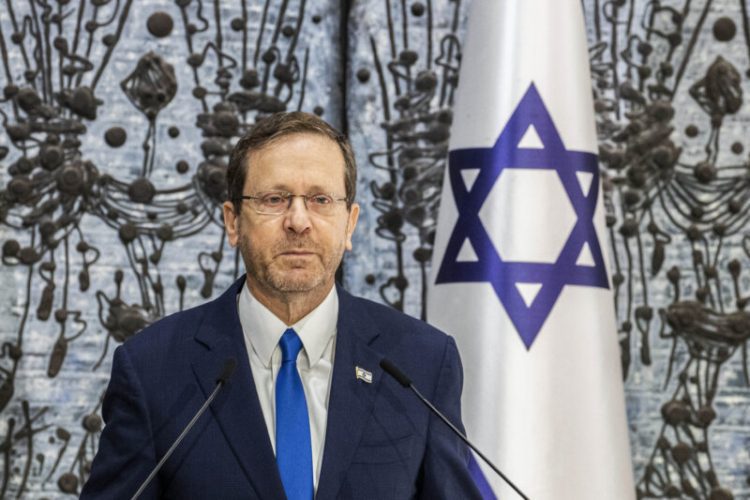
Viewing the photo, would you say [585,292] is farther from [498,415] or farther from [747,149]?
[747,149]

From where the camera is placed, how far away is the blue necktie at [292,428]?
166 cm

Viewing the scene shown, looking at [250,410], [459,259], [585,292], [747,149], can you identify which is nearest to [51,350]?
[459,259]

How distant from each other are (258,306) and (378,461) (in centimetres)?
30

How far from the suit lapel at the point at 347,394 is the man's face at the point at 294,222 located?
86 millimetres

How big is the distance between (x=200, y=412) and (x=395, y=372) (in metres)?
0.28

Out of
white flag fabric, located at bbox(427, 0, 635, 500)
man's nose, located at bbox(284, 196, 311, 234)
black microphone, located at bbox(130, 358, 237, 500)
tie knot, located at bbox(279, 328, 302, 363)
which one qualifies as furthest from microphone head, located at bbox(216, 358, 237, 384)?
white flag fabric, located at bbox(427, 0, 635, 500)

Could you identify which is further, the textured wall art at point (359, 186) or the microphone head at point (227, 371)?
the textured wall art at point (359, 186)

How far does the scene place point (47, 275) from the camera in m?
3.28

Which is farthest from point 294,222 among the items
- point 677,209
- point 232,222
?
point 677,209

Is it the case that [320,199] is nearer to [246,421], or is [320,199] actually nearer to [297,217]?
[297,217]

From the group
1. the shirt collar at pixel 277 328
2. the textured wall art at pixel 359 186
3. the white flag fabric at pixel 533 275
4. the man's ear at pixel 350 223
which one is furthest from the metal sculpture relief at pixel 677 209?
the shirt collar at pixel 277 328

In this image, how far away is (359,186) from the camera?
338 cm

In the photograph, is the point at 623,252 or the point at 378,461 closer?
the point at 378,461

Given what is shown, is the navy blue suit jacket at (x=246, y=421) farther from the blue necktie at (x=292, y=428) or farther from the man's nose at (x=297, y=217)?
the man's nose at (x=297, y=217)
